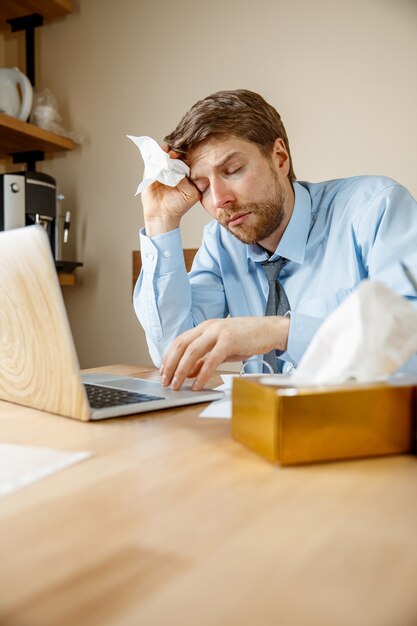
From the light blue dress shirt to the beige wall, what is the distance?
0.64m

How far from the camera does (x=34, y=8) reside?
257cm

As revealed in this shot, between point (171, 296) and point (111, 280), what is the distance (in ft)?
3.88

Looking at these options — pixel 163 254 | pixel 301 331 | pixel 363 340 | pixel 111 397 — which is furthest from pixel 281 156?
pixel 363 340

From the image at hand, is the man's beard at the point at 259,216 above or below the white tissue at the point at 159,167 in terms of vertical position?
below

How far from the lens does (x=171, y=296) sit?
1.46 metres

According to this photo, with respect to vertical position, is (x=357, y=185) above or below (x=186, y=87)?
below

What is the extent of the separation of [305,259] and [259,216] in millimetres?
157

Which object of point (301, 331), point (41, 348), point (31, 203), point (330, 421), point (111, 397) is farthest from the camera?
point (31, 203)

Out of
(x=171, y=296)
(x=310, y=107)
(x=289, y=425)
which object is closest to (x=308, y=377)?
(x=289, y=425)

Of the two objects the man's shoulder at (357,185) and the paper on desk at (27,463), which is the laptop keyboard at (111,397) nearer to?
the paper on desk at (27,463)

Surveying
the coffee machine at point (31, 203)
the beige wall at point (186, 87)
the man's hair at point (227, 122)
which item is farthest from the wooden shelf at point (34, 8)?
the man's hair at point (227, 122)

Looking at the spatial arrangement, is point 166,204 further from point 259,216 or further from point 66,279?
point 66,279

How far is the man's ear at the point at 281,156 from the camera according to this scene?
5.03 ft

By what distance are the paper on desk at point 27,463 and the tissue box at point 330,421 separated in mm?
186
